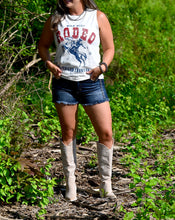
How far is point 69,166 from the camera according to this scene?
3873mm

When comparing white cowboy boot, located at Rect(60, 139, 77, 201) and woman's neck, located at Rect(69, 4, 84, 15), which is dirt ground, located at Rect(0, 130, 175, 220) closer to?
white cowboy boot, located at Rect(60, 139, 77, 201)

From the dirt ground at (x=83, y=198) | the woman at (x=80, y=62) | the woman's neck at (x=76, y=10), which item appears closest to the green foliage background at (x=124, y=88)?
the dirt ground at (x=83, y=198)

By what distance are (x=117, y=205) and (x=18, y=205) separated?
3.08 feet

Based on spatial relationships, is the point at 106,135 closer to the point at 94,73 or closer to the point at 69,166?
the point at 69,166

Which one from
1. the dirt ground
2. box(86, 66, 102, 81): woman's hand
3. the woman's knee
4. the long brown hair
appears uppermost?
the long brown hair

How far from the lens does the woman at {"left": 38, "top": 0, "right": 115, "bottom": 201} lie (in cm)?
346

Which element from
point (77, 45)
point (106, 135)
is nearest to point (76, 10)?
point (77, 45)

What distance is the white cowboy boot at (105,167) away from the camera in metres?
3.76

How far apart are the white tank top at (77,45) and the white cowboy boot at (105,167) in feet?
2.42

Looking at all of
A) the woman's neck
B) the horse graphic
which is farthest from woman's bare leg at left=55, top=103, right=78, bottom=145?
the woman's neck

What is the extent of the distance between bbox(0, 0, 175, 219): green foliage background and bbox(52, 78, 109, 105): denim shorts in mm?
667

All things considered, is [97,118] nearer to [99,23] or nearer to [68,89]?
[68,89]

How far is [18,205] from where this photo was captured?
149 inches

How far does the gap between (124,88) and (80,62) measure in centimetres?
311
